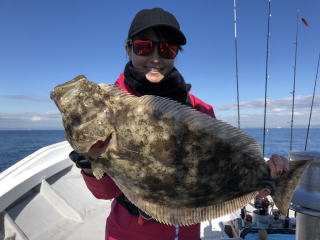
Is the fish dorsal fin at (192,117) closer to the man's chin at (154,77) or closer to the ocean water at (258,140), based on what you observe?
the man's chin at (154,77)

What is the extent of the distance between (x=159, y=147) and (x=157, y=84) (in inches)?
34.1

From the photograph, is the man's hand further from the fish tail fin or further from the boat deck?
the boat deck

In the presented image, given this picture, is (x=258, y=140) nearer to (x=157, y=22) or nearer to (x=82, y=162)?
(x=157, y=22)

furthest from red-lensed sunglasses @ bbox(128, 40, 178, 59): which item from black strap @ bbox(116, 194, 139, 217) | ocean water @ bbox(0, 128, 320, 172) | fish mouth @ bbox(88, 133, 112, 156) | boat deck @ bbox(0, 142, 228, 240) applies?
ocean water @ bbox(0, 128, 320, 172)

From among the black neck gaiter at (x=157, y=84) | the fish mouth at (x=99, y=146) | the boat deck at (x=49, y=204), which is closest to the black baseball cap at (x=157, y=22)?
the black neck gaiter at (x=157, y=84)

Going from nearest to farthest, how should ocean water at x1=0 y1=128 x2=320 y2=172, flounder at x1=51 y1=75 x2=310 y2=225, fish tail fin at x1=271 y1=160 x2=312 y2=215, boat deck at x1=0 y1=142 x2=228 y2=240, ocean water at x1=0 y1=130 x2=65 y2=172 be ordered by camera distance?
1. flounder at x1=51 y1=75 x2=310 y2=225
2. fish tail fin at x1=271 y1=160 x2=312 y2=215
3. boat deck at x1=0 y1=142 x2=228 y2=240
4. ocean water at x1=0 y1=128 x2=320 y2=172
5. ocean water at x1=0 y1=130 x2=65 y2=172

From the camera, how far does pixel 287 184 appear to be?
190 centimetres

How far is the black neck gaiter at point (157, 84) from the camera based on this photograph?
94.3 inches

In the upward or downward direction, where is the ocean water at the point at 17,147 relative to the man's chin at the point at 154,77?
downward

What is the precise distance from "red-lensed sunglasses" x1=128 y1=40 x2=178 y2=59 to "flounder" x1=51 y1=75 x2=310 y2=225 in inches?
26.1

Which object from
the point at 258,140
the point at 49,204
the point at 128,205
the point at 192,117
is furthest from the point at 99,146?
the point at 258,140

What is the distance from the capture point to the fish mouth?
175cm

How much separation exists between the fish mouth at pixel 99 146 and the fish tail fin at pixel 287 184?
4.14 ft

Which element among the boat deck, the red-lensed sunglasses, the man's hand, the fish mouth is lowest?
the boat deck
